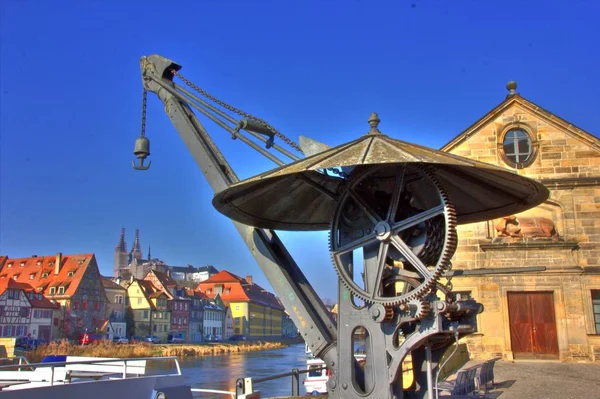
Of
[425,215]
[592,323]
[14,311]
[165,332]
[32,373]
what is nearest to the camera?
[425,215]

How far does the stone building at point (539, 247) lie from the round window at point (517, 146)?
1.4 inches

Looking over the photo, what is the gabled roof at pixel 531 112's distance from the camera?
21328mm

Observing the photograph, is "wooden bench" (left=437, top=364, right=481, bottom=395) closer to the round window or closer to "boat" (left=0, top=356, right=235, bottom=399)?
"boat" (left=0, top=356, right=235, bottom=399)

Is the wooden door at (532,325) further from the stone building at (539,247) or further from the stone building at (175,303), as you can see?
the stone building at (175,303)

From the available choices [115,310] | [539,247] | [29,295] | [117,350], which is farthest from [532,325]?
[115,310]

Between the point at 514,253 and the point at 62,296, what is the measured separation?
214 feet

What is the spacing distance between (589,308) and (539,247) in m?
2.63

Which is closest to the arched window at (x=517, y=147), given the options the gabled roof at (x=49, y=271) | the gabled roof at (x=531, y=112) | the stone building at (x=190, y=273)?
the gabled roof at (x=531, y=112)

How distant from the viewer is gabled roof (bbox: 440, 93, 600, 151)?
70.0 feet

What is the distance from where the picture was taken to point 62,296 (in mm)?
72750

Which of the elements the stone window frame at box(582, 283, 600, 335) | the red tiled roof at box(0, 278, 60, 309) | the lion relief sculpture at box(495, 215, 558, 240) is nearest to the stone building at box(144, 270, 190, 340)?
the red tiled roof at box(0, 278, 60, 309)

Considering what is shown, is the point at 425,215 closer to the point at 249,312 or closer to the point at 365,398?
the point at 365,398

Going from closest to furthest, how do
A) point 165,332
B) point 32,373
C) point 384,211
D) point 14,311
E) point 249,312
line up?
point 384,211 → point 32,373 → point 14,311 → point 165,332 → point 249,312

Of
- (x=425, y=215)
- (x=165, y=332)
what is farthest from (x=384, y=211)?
(x=165, y=332)
